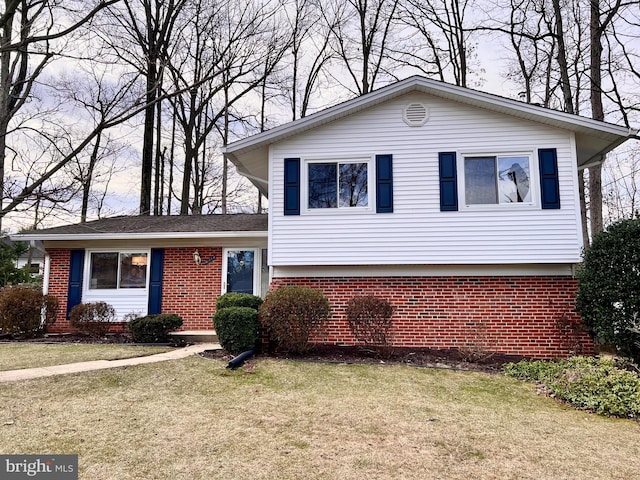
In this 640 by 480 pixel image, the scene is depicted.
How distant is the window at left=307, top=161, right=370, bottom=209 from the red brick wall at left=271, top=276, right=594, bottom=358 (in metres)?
1.59

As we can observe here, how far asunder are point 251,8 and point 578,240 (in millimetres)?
17442

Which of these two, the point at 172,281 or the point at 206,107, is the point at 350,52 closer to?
the point at 206,107

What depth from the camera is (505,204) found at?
840cm

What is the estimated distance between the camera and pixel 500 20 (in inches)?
652

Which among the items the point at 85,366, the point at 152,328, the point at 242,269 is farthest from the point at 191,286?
the point at 85,366

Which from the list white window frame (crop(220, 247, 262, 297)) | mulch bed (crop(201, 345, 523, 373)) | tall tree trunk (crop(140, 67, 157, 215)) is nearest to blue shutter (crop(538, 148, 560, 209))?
mulch bed (crop(201, 345, 523, 373))

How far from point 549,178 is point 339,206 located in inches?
162

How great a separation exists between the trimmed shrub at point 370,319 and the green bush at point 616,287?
135 inches

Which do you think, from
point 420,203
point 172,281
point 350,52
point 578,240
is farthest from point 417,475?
point 350,52

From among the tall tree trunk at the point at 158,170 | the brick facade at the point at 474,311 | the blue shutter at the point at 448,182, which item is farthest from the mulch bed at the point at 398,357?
the tall tree trunk at the point at 158,170

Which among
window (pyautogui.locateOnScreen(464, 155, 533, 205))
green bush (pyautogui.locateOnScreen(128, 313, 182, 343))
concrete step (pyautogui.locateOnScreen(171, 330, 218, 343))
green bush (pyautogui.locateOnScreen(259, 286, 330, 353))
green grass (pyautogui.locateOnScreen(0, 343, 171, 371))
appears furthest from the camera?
concrete step (pyautogui.locateOnScreen(171, 330, 218, 343))

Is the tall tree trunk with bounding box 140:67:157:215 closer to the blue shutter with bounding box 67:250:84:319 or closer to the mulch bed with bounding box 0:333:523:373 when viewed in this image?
the blue shutter with bounding box 67:250:84:319

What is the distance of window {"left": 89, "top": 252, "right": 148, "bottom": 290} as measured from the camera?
1125 centimetres

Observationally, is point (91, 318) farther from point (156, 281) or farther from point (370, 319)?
point (370, 319)
